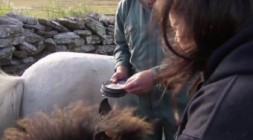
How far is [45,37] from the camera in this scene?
4645 mm

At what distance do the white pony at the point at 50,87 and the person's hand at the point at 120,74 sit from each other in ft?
Result: 0.89

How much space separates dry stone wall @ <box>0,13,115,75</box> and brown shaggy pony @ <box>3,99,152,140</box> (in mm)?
2785

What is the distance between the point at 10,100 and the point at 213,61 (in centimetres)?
184

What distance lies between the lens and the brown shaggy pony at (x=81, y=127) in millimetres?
1276

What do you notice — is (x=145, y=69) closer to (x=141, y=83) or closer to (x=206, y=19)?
(x=141, y=83)

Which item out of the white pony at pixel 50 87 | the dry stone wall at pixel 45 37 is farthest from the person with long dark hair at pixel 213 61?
the dry stone wall at pixel 45 37

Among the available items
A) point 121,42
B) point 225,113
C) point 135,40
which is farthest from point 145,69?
point 225,113

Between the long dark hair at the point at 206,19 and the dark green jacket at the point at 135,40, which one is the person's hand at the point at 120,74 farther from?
the long dark hair at the point at 206,19

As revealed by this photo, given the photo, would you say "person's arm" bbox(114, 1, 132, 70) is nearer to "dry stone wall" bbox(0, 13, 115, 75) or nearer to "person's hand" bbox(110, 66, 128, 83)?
"person's hand" bbox(110, 66, 128, 83)

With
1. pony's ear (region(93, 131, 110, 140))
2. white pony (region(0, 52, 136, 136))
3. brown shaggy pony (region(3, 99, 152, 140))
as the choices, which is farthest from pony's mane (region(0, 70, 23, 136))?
pony's ear (region(93, 131, 110, 140))

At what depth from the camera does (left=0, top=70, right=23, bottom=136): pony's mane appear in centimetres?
268

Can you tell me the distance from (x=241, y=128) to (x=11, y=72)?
3504 mm

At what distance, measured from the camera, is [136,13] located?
2500mm

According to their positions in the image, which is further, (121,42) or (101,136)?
(121,42)
